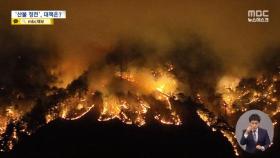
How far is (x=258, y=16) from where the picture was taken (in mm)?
7055

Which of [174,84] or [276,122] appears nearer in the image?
[276,122]

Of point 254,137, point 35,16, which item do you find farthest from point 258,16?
point 35,16

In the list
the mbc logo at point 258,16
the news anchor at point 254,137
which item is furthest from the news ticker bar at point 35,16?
the news anchor at point 254,137

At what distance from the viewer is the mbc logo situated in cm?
705

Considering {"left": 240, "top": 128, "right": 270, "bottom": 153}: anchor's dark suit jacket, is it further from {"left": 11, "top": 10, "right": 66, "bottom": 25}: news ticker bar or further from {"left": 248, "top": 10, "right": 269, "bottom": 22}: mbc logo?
{"left": 11, "top": 10, "right": 66, "bottom": 25}: news ticker bar

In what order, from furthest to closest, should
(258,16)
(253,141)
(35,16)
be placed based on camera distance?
Answer: (258,16), (35,16), (253,141)

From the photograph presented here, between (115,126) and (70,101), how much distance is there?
113 cm

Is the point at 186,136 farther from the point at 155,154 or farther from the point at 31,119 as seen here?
the point at 31,119

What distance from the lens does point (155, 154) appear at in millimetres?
8047

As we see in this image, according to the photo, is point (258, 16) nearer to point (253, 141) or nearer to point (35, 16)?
point (253, 141)

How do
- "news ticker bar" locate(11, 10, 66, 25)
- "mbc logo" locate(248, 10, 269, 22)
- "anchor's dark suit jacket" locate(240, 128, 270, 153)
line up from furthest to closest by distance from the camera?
"mbc logo" locate(248, 10, 269, 22) < "news ticker bar" locate(11, 10, 66, 25) < "anchor's dark suit jacket" locate(240, 128, 270, 153)

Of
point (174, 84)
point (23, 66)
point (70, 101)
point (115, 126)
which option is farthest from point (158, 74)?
point (23, 66)

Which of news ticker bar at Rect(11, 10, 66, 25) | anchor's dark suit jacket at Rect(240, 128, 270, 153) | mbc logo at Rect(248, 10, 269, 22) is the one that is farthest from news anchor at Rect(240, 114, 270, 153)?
news ticker bar at Rect(11, 10, 66, 25)

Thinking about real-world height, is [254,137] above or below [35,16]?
below
